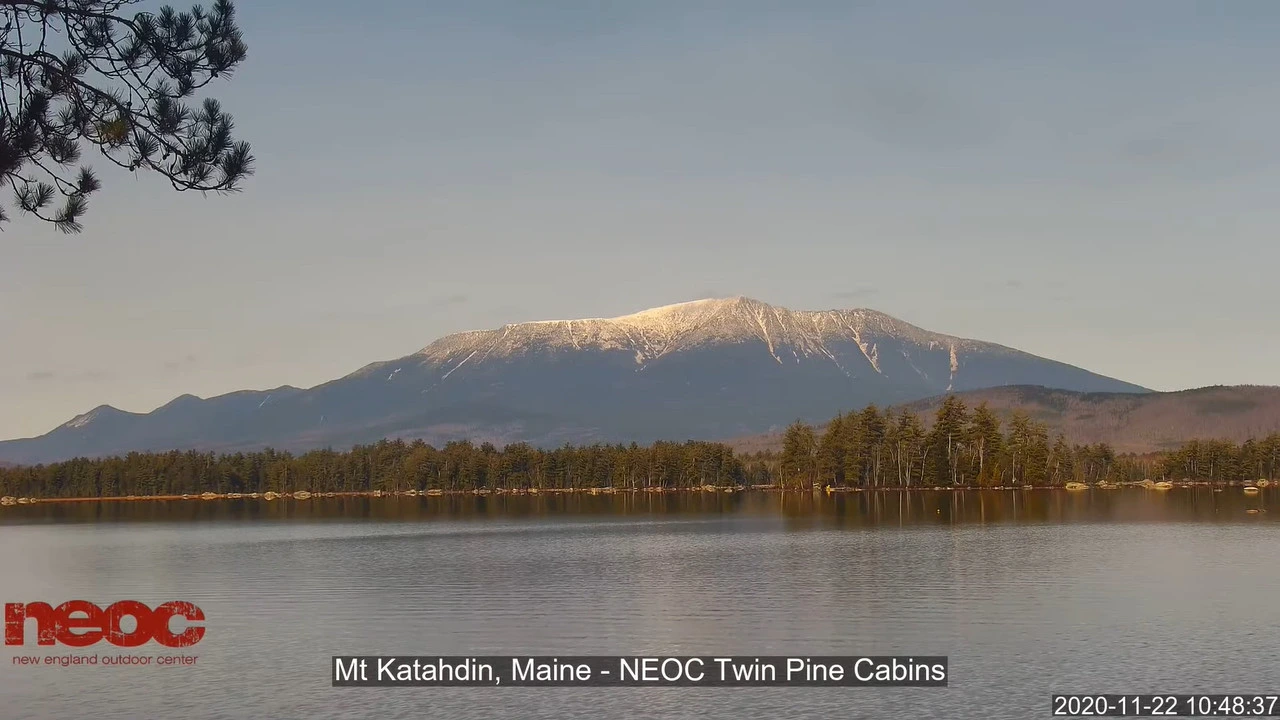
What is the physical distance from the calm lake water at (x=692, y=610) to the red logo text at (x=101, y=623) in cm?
128

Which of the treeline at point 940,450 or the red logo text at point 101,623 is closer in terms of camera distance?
the red logo text at point 101,623

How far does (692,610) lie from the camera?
144 ft

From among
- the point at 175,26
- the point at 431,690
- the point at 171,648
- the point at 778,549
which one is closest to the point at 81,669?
the point at 171,648

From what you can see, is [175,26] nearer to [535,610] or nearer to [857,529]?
[535,610]

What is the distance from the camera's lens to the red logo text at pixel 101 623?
132ft

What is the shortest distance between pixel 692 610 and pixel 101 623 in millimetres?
21346

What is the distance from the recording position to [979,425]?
592 ft

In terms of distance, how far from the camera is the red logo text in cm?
4009
